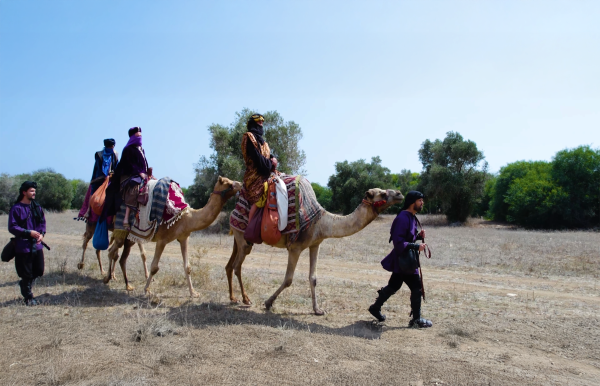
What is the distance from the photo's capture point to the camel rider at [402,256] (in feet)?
21.6

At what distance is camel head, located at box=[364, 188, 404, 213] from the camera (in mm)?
6742

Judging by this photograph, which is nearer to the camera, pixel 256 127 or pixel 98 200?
pixel 256 127

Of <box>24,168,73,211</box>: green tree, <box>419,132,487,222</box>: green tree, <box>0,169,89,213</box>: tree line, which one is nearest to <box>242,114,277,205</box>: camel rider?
<box>419,132,487,222</box>: green tree

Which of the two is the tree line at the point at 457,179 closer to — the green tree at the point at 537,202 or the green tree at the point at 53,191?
the green tree at the point at 537,202

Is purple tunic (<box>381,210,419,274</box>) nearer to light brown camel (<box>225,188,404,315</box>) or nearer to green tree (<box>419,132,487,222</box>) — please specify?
light brown camel (<box>225,188,404,315</box>)

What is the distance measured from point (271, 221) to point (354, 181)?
105ft

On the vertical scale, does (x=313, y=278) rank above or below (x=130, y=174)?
below

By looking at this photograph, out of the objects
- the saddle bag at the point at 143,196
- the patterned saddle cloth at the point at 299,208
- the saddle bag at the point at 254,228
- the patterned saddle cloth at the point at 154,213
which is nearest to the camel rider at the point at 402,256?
the patterned saddle cloth at the point at 299,208

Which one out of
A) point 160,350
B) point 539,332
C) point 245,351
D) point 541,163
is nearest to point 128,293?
point 160,350

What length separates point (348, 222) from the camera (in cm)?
707

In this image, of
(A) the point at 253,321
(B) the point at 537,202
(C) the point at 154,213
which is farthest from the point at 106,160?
(B) the point at 537,202

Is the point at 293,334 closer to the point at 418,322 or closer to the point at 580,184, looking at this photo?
the point at 418,322

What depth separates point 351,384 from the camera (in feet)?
15.1

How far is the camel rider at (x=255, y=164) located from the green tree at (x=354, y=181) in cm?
3000
